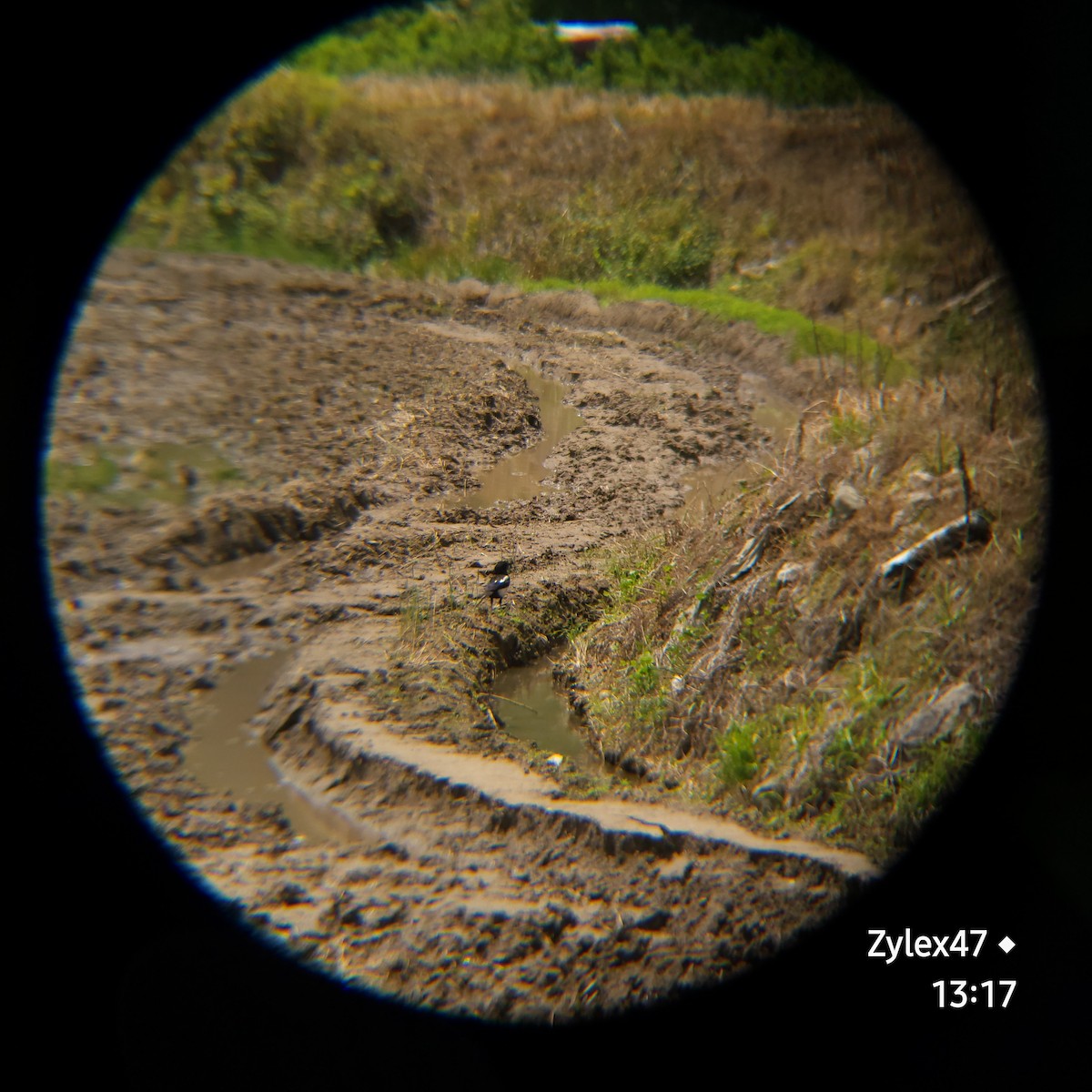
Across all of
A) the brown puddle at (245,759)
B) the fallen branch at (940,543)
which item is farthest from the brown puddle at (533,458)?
the fallen branch at (940,543)

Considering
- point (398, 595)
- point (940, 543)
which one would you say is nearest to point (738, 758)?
point (940, 543)

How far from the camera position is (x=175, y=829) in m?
2.91

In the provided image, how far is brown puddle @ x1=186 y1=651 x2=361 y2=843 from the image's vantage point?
315cm

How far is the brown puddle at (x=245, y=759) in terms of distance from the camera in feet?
10.3

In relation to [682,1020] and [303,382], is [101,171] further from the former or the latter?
[303,382]

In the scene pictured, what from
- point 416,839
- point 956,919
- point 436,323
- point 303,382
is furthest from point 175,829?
point 436,323

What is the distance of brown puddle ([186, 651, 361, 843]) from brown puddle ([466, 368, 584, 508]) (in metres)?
2.45

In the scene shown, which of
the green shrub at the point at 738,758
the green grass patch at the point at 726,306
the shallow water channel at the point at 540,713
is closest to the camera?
the green shrub at the point at 738,758

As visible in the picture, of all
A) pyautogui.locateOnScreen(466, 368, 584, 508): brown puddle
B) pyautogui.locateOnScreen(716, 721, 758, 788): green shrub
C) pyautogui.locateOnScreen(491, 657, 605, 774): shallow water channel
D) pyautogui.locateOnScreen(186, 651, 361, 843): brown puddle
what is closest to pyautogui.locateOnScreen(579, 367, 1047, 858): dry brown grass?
pyautogui.locateOnScreen(716, 721, 758, 788): green shrub

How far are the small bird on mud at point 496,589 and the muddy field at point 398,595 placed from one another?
93 mm

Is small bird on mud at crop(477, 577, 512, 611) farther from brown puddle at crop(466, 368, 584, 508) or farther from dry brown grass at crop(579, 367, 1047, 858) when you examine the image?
brown puddle at crop(466, 368, 584, 508)

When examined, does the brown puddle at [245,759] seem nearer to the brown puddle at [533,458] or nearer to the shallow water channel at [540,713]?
the shallow water channel at [540,713]

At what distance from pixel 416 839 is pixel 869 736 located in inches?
64.4

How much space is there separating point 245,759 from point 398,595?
4.74 feet
